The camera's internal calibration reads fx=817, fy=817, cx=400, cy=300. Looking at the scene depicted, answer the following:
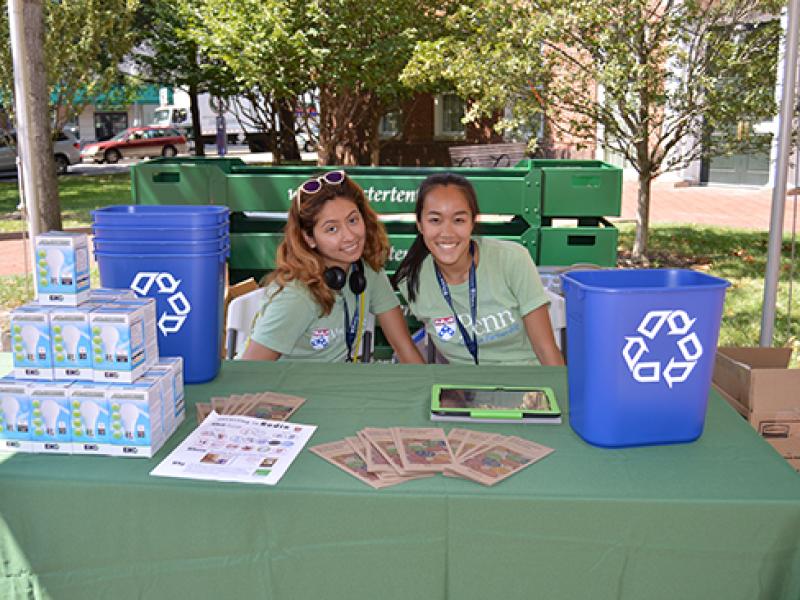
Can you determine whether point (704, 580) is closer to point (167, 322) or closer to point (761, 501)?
point (761, 501)

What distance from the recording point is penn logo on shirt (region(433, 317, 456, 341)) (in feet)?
9.06

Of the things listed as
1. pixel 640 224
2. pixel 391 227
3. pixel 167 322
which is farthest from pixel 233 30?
pixel 167 322

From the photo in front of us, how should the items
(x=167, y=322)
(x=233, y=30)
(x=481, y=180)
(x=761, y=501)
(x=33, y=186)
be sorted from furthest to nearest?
(x=233, y=30)
(x=481, y=180)
(x=33, y=186)
(x=167, y=322)
(x=761, y=501)

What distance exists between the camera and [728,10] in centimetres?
809

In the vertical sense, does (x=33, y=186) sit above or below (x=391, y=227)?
above

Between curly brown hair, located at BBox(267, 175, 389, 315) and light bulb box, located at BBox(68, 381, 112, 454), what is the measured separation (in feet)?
3.31

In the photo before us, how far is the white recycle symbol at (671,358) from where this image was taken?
1.71 meters

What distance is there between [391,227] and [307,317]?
2.79m

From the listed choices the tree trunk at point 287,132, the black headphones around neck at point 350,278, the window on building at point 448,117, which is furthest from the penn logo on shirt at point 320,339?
the window on building at point 448,117

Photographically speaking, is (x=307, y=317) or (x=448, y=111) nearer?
(x=307, y=317)

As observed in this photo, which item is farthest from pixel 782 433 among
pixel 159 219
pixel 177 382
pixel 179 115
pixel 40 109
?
pixel 179 115

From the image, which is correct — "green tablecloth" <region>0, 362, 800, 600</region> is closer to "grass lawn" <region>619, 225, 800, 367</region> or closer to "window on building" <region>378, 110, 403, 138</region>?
"grass lawn" <region>619, 225, 800, 367</region>

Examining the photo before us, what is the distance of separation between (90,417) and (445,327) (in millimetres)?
1316

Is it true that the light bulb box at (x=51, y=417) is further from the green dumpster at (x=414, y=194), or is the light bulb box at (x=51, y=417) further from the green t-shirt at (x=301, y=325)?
the green dumpster at (x=414, y=194)
